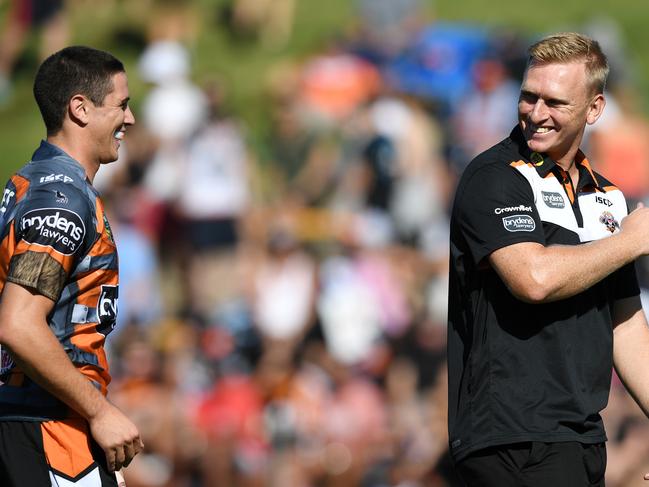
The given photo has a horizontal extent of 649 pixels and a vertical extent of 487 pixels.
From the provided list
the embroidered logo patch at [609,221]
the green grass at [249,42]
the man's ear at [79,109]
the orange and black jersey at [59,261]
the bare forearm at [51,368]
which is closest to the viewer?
the bare forearm at [51,368]

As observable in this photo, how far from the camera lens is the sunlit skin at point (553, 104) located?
11.8ft

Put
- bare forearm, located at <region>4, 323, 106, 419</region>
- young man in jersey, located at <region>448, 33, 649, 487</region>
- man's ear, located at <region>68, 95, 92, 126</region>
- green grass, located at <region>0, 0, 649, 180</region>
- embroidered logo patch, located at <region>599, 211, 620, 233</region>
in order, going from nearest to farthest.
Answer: bare forearm, located at <region>4, 323, 106, 419</region>
young man in jersey, located at <region>448, 33, 649, 487</region>
man's ear, located at <region>68, 95, 92, 126</region>
embroidered logo patch, located at <region>599, 211, 620, 233</region>
green grass, located at <region>0, 0, 649, 180</region>

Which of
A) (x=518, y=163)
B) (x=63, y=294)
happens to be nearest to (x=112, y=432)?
(x=63, y=294)

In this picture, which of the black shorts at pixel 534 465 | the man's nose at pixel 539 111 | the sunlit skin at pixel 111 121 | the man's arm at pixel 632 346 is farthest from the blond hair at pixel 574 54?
the sunlit skin at pixel 111 121

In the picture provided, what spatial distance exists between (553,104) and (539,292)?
0.67 m

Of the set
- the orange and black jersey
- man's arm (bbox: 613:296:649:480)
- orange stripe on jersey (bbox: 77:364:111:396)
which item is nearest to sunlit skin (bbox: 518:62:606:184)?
man's arm (bbox: 613:296:649:480)

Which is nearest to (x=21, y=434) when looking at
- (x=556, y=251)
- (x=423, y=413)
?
(x=556, y=251)

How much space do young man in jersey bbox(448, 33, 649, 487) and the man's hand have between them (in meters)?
1.06

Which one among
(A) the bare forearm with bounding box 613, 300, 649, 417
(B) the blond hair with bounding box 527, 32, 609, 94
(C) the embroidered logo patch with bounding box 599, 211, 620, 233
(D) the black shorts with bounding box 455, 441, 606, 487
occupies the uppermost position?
(B) the blond hair with bounding box 527, 32, 609, 94

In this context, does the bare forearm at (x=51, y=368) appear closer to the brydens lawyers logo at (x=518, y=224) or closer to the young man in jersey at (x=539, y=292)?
the young man in jersey at (x=539, y=292)

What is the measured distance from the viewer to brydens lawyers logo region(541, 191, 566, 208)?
3592 mm

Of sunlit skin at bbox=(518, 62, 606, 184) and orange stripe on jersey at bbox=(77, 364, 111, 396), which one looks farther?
sunlit skin at bbox=(518, 62, 606, 184)

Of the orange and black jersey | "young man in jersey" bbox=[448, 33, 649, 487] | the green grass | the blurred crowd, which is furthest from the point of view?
the green grass

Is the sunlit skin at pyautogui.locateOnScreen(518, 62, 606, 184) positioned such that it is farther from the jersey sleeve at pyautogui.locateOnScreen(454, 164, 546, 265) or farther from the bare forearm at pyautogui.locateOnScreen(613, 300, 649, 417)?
the bare forearm at pyautogui.locateOnScreen(613, 300, 649, 417)
